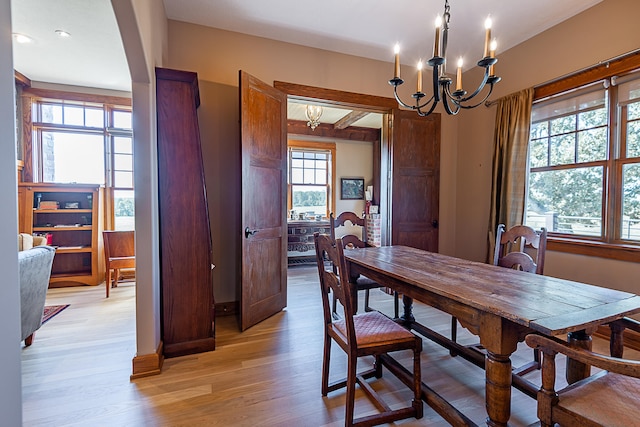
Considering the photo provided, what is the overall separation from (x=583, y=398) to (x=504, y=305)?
1.20 feet

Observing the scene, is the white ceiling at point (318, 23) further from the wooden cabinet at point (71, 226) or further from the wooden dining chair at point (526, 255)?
the wooden dining chair at point (526, 255)

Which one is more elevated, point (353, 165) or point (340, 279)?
point (353, 165)

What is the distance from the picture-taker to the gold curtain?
312 cm

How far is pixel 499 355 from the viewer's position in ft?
3.69

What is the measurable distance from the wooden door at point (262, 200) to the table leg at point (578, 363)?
224 centimetres

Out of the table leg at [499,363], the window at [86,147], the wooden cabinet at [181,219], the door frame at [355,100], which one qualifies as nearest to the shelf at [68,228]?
the window at [86,147]

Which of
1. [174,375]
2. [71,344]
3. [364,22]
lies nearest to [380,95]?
[364,22]

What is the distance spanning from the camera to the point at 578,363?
1248 mm

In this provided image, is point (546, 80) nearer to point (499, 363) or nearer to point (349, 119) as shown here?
point (349, 119)

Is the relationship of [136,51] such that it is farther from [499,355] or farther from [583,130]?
[583,130]

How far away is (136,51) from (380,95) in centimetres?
274

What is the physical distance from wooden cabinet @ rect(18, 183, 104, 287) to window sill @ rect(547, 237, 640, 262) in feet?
19.1

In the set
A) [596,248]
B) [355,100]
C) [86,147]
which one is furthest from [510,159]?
[86,147]

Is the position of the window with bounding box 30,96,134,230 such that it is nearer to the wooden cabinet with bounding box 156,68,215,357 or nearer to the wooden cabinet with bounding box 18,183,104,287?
the wooden cabinet with bounding box 18,183,104,287
